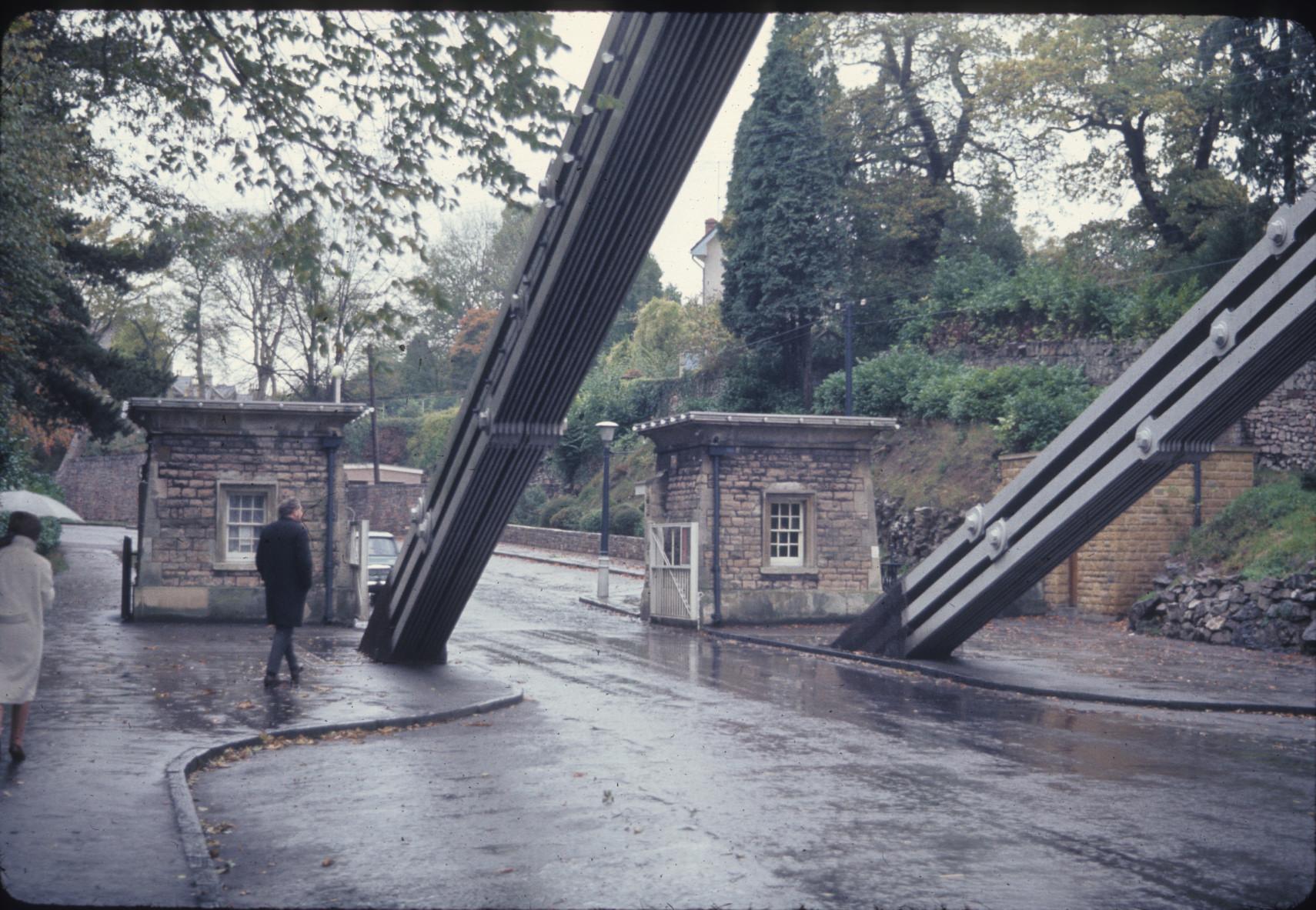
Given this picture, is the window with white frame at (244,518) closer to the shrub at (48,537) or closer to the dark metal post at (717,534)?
the dark metal post at (717,534)

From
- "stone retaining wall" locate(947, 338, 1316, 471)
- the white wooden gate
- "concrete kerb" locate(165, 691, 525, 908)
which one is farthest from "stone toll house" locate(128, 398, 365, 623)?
"stone retaining wall" locate(947, 338, 1316, 471)

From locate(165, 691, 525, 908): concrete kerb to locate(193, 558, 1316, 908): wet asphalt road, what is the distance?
16 centimetres

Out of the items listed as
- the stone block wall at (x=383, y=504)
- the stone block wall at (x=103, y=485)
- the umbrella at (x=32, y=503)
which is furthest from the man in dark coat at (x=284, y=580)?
the stone block wall at (x=103, y=485)

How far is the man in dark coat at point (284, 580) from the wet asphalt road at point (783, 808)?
265 cm

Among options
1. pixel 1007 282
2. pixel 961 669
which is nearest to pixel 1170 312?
pixel 1007 282

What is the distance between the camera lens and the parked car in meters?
26.7

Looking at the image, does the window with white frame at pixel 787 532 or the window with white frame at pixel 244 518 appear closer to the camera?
the window with white frame at pixel 244 518

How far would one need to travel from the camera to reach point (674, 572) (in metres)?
23.9

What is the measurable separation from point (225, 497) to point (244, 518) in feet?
1.61

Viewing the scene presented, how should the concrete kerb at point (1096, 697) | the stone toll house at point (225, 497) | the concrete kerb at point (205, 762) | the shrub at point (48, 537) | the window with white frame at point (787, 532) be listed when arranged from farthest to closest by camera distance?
1. the shrub at point (48, 537)
2. the window with white frame at point (787, 532)
3. the stone toll house at point (225, 497)
4. the concrete kerb at point (1096, 697)
5. the concrete kerb at point (205, 762)

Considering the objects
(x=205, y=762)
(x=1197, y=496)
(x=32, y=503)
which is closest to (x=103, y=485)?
(x=32, y=503)

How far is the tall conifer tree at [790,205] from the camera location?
39.3 m

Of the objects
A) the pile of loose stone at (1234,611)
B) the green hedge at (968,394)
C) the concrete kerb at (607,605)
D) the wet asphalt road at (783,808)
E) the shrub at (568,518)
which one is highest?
the green hedge at (968,394)

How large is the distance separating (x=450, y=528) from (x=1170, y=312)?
20.8 metres
